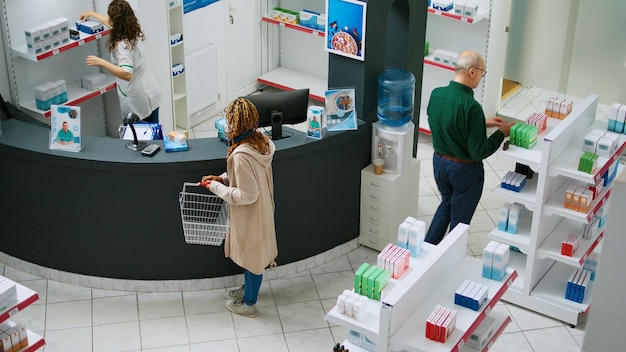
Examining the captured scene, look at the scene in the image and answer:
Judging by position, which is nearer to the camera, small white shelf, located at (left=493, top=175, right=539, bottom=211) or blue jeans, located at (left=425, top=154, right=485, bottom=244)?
small white shelf, located at (left=493, top=175, right=539, bottom=211)

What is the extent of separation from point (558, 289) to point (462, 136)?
1.46 m

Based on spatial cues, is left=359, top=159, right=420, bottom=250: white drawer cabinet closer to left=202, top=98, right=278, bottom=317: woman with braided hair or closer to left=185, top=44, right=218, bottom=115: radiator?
left=202, top=98, right=278, bottom=317: woman with braided hair

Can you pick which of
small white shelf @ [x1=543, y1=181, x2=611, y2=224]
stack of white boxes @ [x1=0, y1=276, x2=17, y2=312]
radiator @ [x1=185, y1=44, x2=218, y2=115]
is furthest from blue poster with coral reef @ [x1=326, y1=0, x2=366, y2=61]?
stack of white boxes @ [x1=0, y1=276, x2=17, y2=312]

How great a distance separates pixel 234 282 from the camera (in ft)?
23.4

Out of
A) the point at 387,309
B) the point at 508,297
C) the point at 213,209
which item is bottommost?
the point at 508,297

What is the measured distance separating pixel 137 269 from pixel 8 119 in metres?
1.60

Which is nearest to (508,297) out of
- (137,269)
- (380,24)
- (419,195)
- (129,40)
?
(419,195)

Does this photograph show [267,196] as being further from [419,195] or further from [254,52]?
[254,52]

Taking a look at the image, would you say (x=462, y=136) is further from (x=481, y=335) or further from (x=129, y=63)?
(x=129, y=63)

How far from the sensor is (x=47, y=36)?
7672 millimetres

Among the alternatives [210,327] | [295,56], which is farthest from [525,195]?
[295,56]

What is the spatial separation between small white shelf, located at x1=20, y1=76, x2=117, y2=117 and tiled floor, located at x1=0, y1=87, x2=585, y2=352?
4.82ft

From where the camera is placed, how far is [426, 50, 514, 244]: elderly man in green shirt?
6.48 meters

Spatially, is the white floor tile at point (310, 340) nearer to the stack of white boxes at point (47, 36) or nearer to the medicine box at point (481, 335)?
the medicine box at point (481, 335)
